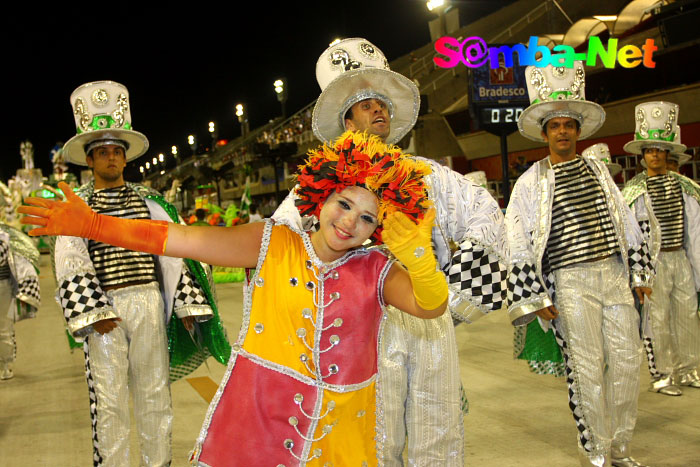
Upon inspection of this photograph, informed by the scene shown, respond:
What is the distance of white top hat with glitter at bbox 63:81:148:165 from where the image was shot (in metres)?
4.54

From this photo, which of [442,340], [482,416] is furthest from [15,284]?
[442,340]

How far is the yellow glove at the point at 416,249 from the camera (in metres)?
2.21

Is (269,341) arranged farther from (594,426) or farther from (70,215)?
(594,426)

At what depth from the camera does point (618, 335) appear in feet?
14.2

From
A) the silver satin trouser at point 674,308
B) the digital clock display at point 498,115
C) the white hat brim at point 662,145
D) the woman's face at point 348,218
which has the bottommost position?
the silver satin trouser at point 674,308

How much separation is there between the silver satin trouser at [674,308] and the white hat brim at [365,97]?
4.04m

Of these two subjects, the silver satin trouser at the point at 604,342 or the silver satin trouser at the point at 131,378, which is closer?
the silver satin trouser at the point at 131,378

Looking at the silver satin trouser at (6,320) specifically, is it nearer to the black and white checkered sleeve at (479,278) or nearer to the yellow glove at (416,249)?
the black and white checkered sleeve at (479,278)

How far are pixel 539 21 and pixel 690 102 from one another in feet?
26.1

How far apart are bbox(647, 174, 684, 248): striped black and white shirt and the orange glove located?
5496 millimetres

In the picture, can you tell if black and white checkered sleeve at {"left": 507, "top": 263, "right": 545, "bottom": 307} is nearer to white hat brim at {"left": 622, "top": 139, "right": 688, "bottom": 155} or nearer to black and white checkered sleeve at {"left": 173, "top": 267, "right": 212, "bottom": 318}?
black and white checkered sleeve at {"left": 173, "top": 267, "right": 212, "bottom": 318}

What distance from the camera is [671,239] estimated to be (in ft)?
21.5

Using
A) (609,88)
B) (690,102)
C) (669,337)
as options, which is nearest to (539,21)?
(609,88)

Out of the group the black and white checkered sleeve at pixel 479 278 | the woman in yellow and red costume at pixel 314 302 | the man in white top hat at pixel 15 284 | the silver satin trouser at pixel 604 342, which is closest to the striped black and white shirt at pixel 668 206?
the silver satin trouser at pixel 604 342
